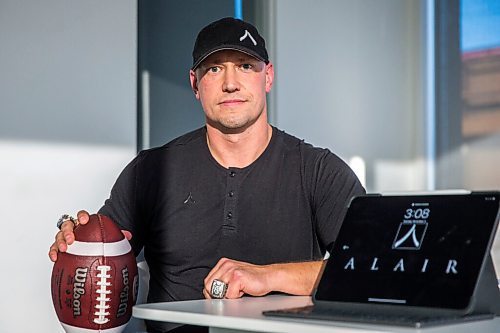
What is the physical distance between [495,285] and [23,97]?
2.18 m

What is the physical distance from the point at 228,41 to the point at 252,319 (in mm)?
1401

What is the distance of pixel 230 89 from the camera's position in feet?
10.2

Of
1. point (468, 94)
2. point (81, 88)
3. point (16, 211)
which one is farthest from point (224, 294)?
point (468, 94)

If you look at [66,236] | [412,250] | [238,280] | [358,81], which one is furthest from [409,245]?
[358,81]

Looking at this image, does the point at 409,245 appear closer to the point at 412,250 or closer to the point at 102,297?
the point at 412,250

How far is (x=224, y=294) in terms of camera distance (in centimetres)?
241

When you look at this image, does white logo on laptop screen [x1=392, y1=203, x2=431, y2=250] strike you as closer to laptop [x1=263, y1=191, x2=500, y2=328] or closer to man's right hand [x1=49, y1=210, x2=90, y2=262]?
laptop [x1=263, y1=191, x2=500, y2=328]

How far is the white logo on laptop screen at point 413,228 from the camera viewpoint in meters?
1.99

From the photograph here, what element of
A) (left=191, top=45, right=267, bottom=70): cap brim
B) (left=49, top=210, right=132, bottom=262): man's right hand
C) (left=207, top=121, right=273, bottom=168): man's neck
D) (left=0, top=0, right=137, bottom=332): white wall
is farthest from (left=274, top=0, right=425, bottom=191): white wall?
(left=49, top=210, right=132, bottom=262): man's right hand

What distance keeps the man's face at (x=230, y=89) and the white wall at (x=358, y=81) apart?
5.82ft

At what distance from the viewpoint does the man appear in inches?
121

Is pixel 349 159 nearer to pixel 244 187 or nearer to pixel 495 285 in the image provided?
pixel 244 187

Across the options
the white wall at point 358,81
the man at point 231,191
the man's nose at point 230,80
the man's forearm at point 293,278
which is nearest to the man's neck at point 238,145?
the man at point 231,191

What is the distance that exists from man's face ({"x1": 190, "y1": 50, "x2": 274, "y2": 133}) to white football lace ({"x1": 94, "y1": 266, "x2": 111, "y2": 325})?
2.62ft
